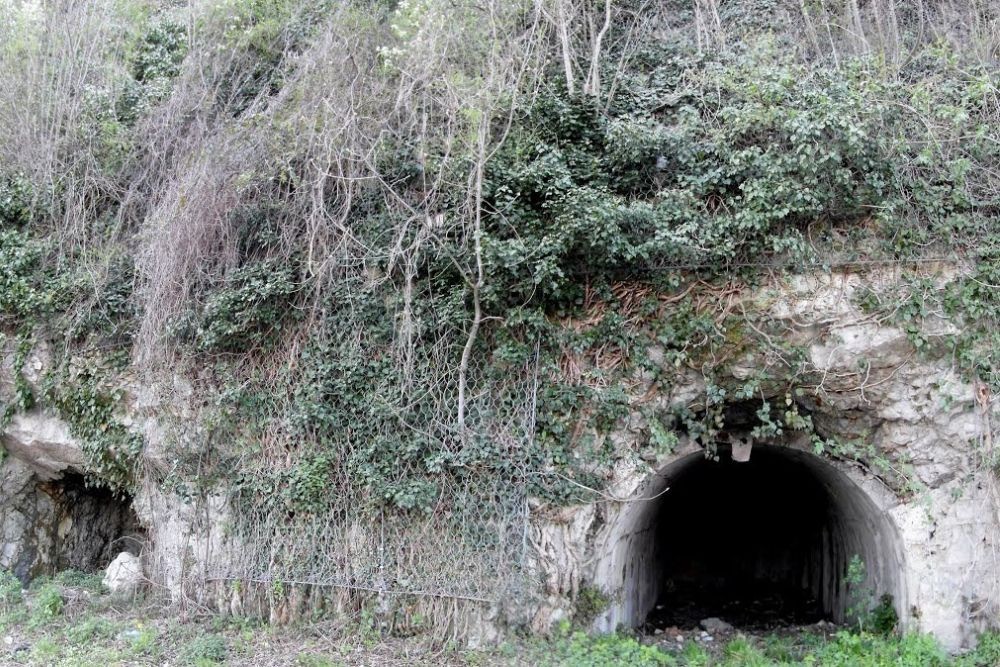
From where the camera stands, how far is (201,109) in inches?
381

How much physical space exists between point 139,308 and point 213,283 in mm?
1040

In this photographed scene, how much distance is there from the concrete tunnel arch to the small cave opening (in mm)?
5876

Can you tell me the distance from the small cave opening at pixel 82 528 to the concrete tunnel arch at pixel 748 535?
5.88 meters

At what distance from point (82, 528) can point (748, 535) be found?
36.1 feet

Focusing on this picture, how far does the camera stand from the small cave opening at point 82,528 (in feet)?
32.5

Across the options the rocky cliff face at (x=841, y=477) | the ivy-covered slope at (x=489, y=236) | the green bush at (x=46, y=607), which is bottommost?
the green bush at (x=46, y=607)

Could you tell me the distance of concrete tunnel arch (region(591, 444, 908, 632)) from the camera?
24.9 ft

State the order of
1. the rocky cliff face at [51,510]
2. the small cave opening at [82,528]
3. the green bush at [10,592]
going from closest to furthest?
the green bush at [10,592], the rocky cliff face at [51,510], the small cave opening at [82,528]

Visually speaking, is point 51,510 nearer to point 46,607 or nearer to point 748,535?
point 46,607

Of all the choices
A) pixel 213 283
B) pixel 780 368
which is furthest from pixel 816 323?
pixel 213 283

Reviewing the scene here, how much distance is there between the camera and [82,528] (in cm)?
1030

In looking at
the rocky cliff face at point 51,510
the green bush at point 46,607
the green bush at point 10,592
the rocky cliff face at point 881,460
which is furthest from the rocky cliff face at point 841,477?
the green bush at point 10,592

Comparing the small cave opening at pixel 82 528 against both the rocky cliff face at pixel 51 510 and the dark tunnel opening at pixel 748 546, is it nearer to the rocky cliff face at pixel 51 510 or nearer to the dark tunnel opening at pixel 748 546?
the rocky cliff face at pixel 51 510

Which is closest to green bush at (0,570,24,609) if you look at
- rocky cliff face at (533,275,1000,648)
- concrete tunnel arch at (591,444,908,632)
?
rocky cliff face at (533,275,1000,648)
